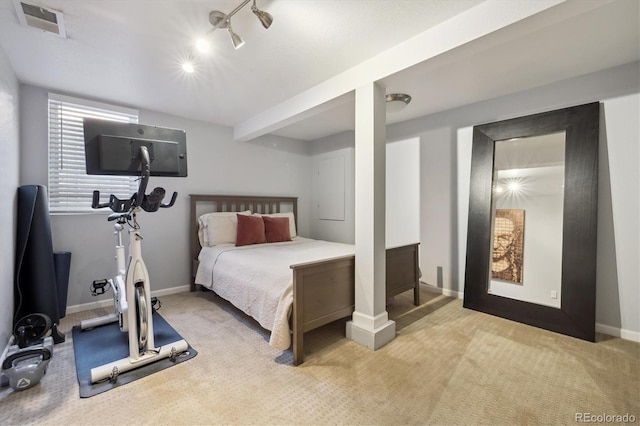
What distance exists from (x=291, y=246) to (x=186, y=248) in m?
1.42

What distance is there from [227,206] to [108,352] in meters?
2.25

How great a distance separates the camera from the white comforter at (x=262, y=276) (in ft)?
7.05

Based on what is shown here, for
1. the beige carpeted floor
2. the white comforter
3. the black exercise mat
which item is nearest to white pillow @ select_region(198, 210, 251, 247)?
the white comforter

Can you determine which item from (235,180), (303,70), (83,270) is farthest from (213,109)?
(83,270)

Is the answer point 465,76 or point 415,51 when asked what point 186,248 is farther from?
point 465,76

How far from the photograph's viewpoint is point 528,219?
113 inches

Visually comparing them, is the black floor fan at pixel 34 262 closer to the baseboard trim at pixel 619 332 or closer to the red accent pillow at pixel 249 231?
the red accent pillow at pixel 249 231

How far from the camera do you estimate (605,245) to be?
2516mm

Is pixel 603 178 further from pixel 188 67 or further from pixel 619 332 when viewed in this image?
pixel 188 67

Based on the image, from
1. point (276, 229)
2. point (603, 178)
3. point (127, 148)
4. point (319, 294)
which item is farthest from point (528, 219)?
point (127, 148)

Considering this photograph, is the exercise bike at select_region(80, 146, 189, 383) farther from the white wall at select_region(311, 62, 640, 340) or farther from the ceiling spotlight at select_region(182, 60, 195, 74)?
the white wall at select_region(311, 62, 640, 340)

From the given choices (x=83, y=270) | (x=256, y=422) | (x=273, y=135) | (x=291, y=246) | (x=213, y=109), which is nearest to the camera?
(x=256, y=422)

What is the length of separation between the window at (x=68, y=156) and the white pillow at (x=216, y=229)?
1.00 m

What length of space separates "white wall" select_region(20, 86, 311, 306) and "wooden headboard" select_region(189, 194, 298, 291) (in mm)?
96
